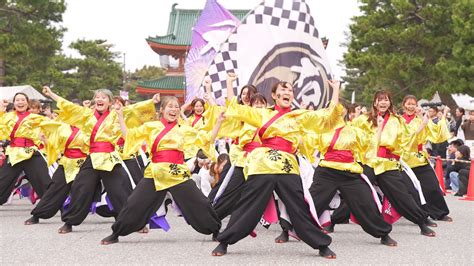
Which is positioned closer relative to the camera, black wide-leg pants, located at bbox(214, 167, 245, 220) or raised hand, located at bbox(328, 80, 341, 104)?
raised hand, located at bbox(328, 80, 341, 104)

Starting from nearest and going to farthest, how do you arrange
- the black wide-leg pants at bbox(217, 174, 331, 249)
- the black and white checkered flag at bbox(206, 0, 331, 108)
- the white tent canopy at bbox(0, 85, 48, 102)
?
the black wide-leg pants at bbox(217, 174, 331, 249)
the black and white checkered flag at bbox(206, 0, 331, 108)
the white tent canopy at bbox(0, 85, 48, 102)

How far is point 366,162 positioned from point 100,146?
2.85 m

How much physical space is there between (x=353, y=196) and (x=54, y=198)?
339 cm

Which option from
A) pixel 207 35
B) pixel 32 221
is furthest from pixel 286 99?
pixel 207 35

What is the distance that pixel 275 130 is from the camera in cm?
610

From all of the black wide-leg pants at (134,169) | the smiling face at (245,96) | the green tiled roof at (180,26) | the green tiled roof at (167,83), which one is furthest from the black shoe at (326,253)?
the green tiled roof at (180,26)

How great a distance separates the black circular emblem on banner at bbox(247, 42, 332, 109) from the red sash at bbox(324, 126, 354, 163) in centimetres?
577

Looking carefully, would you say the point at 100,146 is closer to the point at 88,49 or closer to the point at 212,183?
the point at 212,183

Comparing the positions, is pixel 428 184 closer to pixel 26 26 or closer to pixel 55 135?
pixel 55 135

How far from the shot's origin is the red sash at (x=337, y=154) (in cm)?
688

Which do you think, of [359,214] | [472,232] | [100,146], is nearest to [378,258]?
[359,214]

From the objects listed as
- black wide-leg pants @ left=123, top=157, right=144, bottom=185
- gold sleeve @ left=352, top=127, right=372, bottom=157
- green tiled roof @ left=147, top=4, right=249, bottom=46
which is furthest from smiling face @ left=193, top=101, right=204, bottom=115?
green tiled roof @ left=147, top=4, right=249, bottom=46

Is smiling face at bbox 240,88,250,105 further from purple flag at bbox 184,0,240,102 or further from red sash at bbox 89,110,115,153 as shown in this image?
purple flag at bbox 184,0,240,102

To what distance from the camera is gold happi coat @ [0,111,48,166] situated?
8.98m
